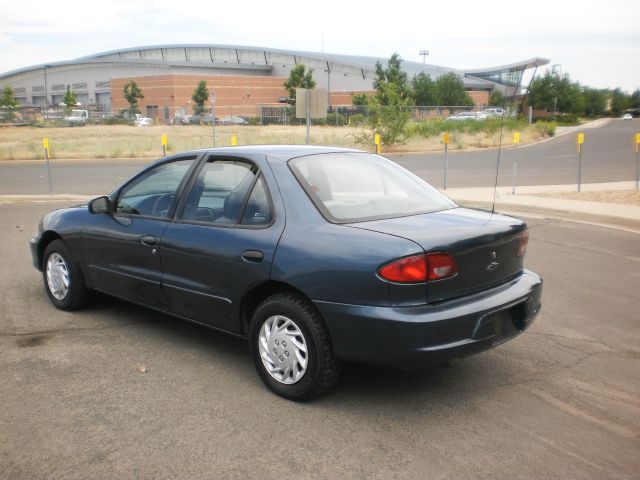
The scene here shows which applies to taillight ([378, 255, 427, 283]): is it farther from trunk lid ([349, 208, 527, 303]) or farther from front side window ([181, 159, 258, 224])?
front side window ([181, 159, 258, 224])

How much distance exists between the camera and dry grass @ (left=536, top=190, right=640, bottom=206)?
13443 mm

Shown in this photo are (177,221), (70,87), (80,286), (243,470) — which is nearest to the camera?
(243,470)

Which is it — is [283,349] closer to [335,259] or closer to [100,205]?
[335,259]

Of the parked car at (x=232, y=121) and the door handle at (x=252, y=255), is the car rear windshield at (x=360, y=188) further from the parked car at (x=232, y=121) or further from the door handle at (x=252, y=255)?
the parked car at (x=232, y=121)

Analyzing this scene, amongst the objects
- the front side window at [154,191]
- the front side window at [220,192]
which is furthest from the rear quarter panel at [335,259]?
the front side window at [154,191]

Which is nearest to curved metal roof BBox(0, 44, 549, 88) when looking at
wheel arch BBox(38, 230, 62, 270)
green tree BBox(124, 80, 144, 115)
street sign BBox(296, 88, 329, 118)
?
green tree BBox(124, 80, 144, 115)

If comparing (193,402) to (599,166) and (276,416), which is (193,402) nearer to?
(276,416)

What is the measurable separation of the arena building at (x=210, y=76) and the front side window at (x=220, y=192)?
83.9 meters

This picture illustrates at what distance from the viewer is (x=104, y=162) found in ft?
93.7

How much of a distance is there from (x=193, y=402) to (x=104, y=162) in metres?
26.3

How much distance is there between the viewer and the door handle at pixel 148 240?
4938 millimetres

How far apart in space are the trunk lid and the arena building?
3335 inches

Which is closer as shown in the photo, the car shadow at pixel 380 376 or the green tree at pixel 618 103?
the car shadow at pixel 380 376

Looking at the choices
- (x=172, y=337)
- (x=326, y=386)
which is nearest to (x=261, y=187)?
(x=326, y=386)
